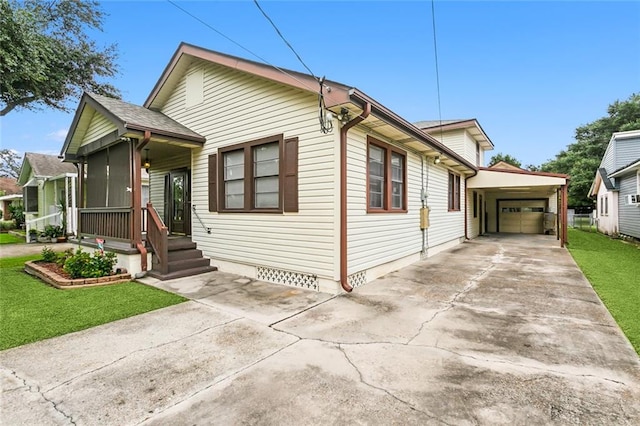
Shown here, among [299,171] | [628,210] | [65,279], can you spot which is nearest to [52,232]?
[65,279]

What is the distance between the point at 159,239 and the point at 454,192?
10298mm

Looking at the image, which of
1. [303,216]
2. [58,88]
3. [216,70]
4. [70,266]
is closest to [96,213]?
[70,266]

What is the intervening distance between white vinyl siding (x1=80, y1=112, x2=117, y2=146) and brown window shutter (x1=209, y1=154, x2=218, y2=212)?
2.45 m

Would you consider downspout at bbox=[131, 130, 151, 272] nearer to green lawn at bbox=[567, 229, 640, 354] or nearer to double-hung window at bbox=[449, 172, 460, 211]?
green lawn at bbox=[567, 229, 640, 354]

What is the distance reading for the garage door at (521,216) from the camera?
707 inches

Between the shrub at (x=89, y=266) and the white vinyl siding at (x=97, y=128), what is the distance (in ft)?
10.0

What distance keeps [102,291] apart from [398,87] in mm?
14238

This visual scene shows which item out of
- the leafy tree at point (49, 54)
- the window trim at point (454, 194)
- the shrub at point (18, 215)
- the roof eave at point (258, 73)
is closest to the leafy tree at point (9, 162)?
the shrub at point (18, 215)

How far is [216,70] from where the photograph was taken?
7.23m

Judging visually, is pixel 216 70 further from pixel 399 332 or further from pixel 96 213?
pixel 399 332

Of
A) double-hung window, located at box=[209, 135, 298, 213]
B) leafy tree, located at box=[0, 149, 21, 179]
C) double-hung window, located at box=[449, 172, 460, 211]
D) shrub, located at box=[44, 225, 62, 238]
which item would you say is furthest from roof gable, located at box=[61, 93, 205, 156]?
leafy tree, located at box=[0, 149, 21, 179]

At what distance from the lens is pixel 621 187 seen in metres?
15.1

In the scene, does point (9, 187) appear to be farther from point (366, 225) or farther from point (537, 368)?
point (537, 368)

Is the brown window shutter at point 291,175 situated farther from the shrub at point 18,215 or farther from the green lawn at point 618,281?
the shrub at point 18,215
